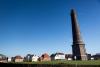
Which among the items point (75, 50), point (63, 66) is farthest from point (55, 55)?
point (63, 66)

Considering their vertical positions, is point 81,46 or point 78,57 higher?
point 81,46

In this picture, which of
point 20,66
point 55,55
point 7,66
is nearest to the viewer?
point 20,66

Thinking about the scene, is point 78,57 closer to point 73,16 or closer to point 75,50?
point 75,50

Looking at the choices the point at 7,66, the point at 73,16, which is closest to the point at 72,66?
the point at 7,66

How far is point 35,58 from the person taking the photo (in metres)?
129

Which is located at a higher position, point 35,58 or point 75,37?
point 75,37

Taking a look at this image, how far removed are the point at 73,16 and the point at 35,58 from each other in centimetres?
5699

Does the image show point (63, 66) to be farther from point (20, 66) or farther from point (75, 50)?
point (75, 50)

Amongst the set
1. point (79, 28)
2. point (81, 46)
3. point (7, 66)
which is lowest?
point (7, 66)

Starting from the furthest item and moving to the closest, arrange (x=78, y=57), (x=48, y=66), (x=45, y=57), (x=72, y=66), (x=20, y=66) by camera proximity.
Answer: (x=45, y=57)
(x=78, y=57)
(x=20, y=66)
(x=48, y=66)
(x=72, y=66)

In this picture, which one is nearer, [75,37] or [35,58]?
[75,37]

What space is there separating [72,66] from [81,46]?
6294 centimetres

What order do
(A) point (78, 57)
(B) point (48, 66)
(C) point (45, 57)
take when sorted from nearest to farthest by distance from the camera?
1. (B) point (48, 66)
2. (A) point (78, 57)
3. (C) point (45, 57)

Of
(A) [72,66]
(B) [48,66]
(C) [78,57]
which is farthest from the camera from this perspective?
(C) [78,57]
